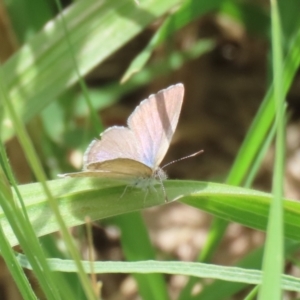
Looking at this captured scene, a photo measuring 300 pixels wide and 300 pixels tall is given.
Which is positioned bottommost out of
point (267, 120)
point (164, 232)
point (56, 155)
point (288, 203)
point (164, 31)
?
point (164, 232)

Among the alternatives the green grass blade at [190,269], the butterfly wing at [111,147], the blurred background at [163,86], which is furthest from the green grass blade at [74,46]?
the green grass blade at [190,269]

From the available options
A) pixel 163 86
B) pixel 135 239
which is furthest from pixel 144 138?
pixel 163 86

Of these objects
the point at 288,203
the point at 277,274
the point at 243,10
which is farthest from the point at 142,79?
the point at 277,274

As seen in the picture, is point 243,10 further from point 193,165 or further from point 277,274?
point 277,274

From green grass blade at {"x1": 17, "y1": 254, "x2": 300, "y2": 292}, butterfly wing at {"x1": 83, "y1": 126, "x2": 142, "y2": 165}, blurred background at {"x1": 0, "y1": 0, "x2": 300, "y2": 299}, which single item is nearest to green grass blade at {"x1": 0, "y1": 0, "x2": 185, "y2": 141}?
blurred background at {"x1": 0, "y1": 0, "x2": 300, "y2": 299}

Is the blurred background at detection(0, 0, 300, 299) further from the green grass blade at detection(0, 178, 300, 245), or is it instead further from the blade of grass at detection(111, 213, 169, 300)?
the green grass blade at detection(0, 178, 300, 245)

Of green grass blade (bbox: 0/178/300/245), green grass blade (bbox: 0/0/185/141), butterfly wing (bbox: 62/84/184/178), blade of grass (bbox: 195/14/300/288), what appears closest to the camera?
green grass blade (bbox: 0/178/300/245)

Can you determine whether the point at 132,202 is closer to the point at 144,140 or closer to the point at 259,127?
the point at 144,140
